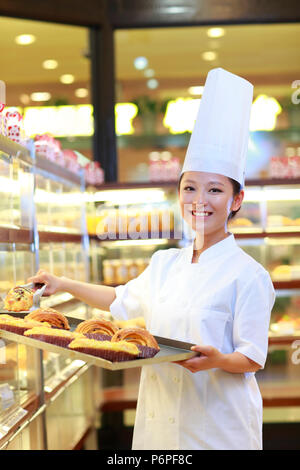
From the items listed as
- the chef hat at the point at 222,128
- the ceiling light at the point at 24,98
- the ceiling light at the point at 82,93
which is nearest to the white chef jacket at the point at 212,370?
the chef hat at the point at 222,128

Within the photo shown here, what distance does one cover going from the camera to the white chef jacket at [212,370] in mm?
1747

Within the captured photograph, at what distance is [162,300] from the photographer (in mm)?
1907

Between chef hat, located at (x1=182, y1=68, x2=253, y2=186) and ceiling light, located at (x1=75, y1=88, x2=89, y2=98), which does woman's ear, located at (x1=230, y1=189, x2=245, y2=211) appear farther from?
ceiling light, located at (x1=75, y1=88, x2=89, y2=98)

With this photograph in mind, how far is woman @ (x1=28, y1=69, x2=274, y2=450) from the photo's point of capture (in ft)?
5.74

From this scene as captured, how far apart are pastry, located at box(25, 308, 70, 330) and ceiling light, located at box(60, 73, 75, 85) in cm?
390

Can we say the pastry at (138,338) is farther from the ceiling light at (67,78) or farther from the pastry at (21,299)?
the ceiling light at (67,78)

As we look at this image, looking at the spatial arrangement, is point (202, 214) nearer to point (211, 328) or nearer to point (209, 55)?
point (211, 328)

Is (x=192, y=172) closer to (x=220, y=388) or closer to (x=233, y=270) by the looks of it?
(x=233, y=270)

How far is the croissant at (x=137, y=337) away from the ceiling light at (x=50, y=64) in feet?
13.8

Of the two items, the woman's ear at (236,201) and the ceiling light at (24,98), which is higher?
the ceiling light at (24,98)

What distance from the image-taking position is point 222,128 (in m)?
1.97

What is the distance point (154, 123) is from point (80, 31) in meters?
0.97

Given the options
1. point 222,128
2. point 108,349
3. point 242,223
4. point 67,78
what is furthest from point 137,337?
point 67,78

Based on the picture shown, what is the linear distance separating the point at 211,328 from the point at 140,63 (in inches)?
A: 170
